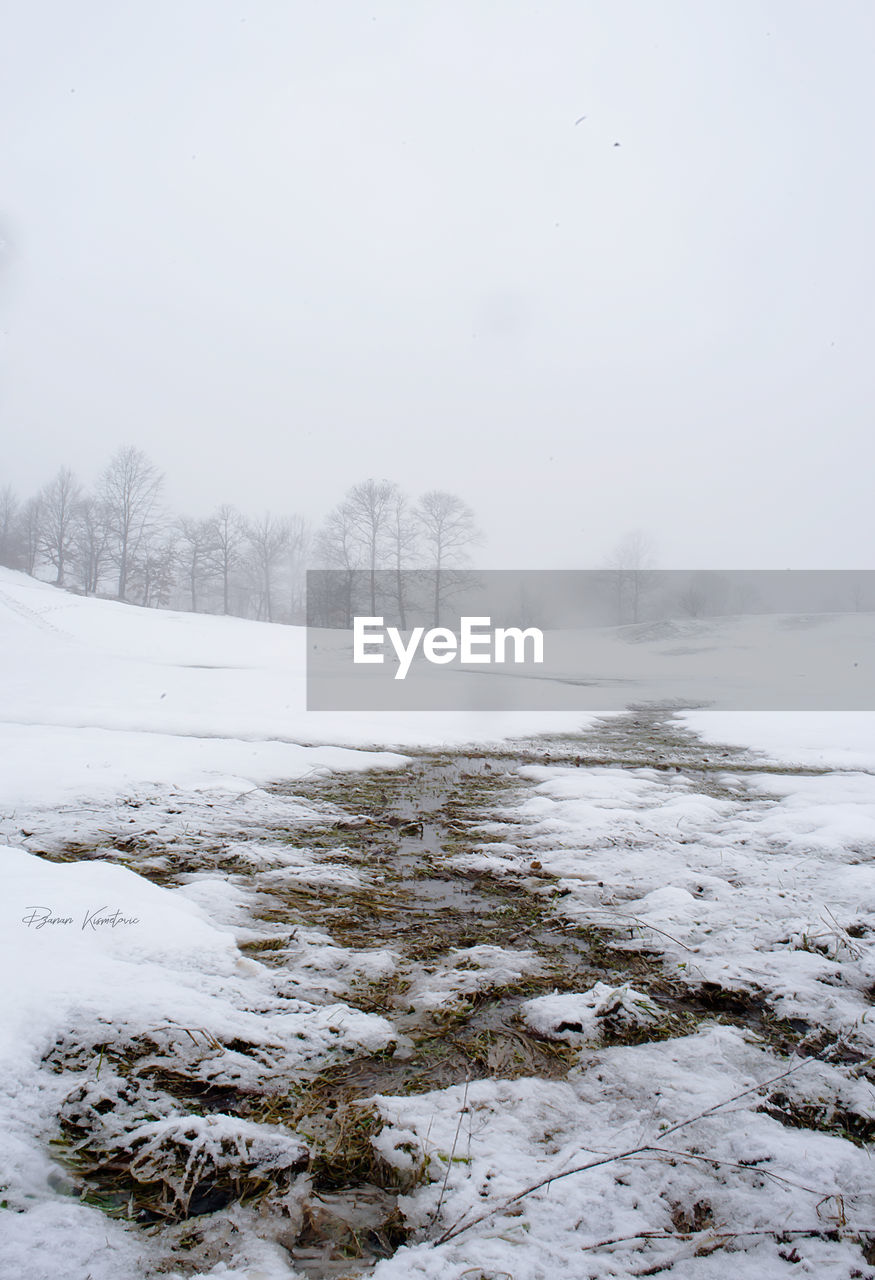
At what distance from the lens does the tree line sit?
32.6 meters

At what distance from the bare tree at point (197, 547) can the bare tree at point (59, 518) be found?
26.9ft

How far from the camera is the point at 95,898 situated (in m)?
2.10

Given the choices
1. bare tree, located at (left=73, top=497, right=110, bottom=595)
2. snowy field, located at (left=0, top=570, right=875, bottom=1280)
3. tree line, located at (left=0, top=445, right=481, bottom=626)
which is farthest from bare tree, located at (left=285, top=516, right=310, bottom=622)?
snowy field, located at (left=0, top=570, right=875, bottom=1280)

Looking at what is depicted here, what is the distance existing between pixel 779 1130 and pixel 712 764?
17.5ft

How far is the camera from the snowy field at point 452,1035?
40.2 inches

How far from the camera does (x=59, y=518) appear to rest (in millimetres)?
41500

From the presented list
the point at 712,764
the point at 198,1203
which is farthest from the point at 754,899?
the point at 712,764

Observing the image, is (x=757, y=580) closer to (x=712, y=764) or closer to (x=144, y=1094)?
(x=712, y=764)

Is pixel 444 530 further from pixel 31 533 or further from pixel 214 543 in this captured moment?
pixel 31 533

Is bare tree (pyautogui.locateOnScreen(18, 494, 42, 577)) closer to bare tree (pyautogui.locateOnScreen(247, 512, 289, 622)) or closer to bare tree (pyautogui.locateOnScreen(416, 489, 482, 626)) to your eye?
bare tree (pyautogui.locateOnScreen(247, 512, 289, 622))

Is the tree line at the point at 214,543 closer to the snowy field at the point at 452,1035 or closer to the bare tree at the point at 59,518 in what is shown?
the bare tree at the point at 59,518

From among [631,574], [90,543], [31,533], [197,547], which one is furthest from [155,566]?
Result: [631,574]

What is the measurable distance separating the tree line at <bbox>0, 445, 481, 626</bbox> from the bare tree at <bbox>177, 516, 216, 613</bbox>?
2.7 inches
